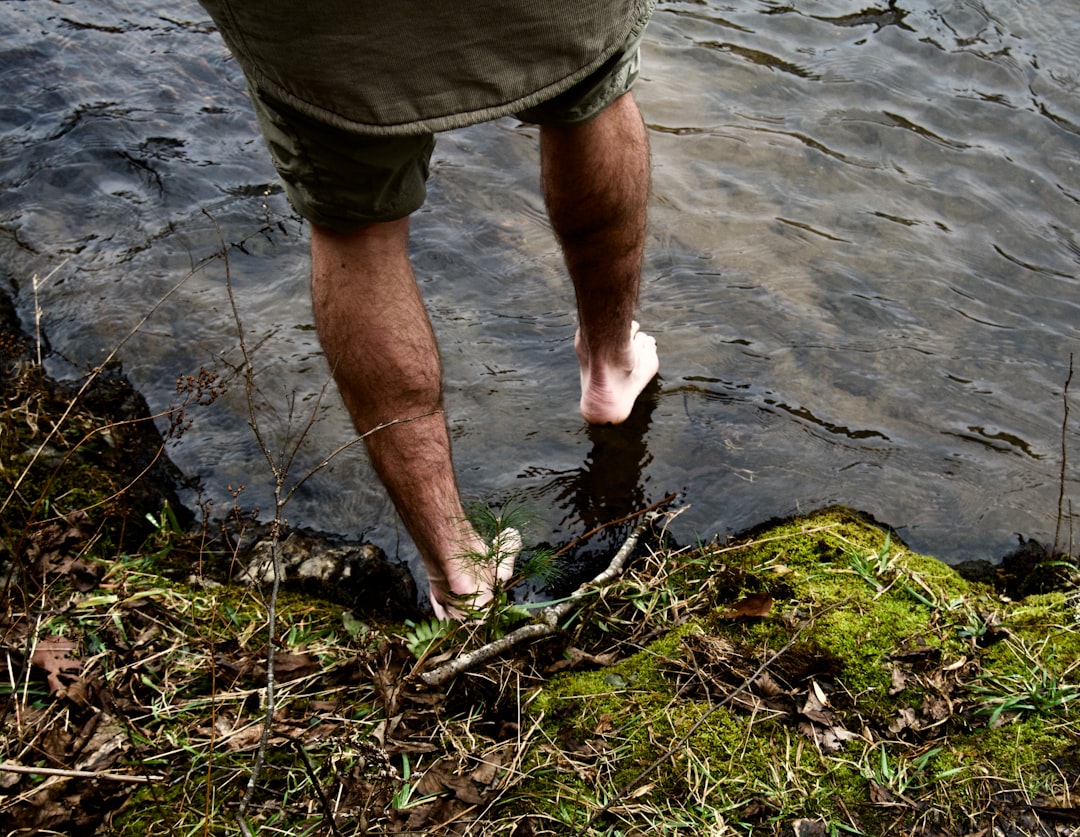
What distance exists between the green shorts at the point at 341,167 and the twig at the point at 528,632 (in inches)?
41.6

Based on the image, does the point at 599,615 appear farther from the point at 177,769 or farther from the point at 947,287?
the point at 947,287

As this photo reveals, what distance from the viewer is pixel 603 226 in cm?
289

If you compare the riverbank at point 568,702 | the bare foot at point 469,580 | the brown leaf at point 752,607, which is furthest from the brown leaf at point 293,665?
the brown leaf at point 752,607

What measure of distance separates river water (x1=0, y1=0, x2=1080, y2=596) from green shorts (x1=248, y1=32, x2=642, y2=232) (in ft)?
1.94

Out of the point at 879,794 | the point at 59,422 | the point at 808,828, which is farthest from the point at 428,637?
the point at 59,422

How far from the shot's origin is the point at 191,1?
5797 millimetres

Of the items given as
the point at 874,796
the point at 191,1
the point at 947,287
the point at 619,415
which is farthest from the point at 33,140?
the point at 874,796

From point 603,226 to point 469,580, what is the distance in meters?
1.13

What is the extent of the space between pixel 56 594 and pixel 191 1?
4.53 m

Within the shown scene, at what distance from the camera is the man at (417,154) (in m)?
1.89

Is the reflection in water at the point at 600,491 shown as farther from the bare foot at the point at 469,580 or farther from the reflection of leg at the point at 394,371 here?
the reflection of leg at the point at 394,371

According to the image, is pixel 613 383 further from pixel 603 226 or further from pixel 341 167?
pixel 341 167

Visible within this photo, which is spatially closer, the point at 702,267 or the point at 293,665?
the point at 293,665

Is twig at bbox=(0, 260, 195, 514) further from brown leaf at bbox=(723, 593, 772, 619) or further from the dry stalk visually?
brown leaf at bbox=(723, 593, 772, 619)
